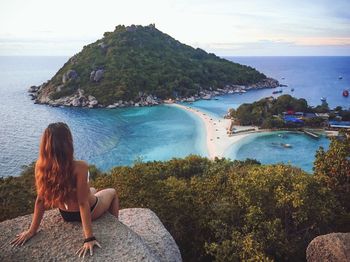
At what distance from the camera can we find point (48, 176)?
5664 millimetres

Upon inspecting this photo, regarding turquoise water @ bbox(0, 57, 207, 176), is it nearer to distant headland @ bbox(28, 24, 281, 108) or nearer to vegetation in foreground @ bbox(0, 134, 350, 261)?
distant headland @ bbox(28, 24, 281, 108)

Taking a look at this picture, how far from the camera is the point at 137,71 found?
109 meters

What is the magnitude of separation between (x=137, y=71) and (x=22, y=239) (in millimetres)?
105367

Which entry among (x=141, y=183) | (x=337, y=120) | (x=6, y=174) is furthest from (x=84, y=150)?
(x=337, y=120)

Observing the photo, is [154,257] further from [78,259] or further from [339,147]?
[339,147]

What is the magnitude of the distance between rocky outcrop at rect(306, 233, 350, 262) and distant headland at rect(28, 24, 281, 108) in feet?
278

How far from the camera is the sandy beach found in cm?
5450

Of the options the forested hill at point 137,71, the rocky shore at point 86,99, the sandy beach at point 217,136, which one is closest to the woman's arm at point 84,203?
the sandy beach at point 217,136

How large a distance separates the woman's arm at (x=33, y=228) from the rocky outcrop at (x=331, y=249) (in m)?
7.16

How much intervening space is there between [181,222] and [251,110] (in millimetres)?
64178

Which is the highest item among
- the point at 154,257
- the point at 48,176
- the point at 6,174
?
the point at 48,176

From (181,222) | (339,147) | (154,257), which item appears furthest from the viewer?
(339,147)

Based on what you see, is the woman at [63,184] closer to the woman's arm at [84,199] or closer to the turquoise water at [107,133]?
the woman's arm at [84,199]

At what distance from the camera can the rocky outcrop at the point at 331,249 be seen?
8.86m
